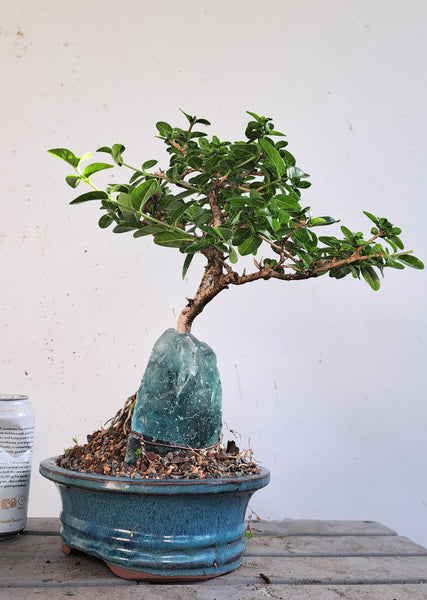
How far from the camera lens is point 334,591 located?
0.79m

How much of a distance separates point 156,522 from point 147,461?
90mm

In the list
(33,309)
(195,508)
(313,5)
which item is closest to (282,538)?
(195,508)

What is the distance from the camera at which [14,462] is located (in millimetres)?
950

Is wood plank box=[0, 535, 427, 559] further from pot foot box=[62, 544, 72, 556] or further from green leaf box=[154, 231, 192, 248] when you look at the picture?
green leaf box=[154, 231, 192, 248]

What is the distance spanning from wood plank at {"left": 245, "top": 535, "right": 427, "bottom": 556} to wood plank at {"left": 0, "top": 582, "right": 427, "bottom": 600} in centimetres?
18

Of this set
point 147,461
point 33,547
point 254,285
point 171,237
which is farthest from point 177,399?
point 254,285

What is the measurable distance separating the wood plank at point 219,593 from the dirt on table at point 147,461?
0.47 feet

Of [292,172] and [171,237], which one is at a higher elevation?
[292,172]

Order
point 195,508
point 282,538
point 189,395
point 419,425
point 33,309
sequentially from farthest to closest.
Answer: point 419,425 → point 33,309 → point 282,538 → point 189,395 → point 195,508

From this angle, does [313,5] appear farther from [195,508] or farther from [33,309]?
[195,508]

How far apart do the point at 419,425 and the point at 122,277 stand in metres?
0.95

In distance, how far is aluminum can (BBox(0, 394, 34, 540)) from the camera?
3.09 ft

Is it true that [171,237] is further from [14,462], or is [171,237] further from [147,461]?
[14,462]

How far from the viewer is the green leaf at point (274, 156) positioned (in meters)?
0.78
